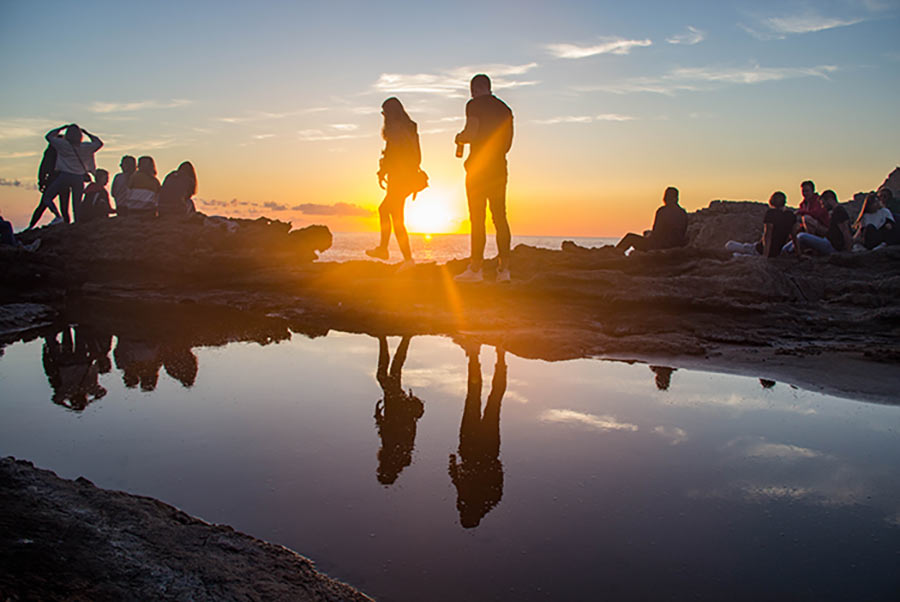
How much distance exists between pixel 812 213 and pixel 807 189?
46cm

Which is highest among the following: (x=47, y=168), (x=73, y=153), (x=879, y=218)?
(x=73, y=153)

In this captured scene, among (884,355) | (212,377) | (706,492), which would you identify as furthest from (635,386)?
(212,377)

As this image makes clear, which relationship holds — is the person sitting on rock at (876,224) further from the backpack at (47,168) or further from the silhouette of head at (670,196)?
the backpack at (47,168)

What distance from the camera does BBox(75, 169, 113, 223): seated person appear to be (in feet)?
45.0

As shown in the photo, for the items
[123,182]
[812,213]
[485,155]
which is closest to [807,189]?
[812,213]

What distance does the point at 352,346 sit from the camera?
5.98 meters

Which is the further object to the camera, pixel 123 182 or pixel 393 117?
pixel 123 182

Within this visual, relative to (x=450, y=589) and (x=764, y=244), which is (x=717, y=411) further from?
(x=764, y=244)

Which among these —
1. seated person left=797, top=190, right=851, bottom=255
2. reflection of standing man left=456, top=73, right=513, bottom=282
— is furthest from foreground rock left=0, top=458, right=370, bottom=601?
seated person left=797, top=190, right=851, bottom=255

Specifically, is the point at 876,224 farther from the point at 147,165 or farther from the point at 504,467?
the point at 147,165

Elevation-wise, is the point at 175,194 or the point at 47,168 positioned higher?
the point at 47,168

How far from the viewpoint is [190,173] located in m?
12.9

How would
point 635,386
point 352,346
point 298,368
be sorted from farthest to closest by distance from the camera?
1. point 352,346
2. point 298,368
3. point 635,386

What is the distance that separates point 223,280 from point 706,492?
9.89 m
